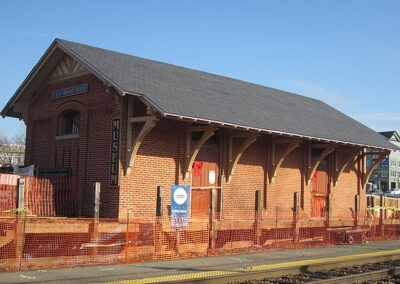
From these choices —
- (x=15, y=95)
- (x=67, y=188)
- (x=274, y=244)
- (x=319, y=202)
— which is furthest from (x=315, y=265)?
(x=15, y=95)

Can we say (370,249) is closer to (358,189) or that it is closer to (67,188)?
(358,189)

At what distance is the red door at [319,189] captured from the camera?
23.1 metres

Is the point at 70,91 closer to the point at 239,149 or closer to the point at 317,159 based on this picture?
the point at 239,149

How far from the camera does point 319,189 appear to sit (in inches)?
923

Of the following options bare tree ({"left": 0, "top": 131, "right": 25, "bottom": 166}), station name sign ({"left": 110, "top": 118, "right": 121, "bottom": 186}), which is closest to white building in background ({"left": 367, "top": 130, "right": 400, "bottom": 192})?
bare tree ({"left": 0, "top": 131, "right": 25, "bottom": 166})

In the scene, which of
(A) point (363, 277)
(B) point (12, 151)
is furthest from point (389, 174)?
(A) point (363, 277)

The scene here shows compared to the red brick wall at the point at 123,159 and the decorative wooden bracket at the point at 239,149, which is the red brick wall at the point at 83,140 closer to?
the red brick wall at the point at 123,159

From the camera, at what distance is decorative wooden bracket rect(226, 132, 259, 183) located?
18.6 meters

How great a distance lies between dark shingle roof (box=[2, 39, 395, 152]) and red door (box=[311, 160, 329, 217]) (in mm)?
1977

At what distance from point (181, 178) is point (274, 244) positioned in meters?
3.77

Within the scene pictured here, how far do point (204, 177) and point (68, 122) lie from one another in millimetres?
5401

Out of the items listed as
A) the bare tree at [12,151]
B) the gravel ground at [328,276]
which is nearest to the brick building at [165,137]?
the gravel ground at [328,276]

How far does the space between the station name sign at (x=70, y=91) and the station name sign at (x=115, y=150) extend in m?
2.10

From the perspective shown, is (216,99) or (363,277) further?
(216,99)
